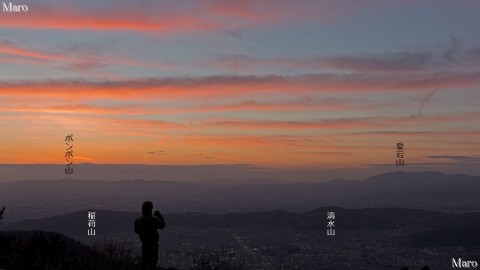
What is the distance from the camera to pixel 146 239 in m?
14.6

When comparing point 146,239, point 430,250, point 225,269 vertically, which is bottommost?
point 430,250

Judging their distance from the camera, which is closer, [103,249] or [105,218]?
[103,249]

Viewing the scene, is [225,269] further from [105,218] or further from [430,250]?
[105,218]

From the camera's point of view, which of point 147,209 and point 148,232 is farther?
point 148,232

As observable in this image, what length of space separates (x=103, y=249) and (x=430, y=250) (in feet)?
492

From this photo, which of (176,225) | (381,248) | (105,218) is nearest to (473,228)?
(381,248)

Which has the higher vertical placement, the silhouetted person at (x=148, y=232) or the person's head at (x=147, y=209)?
the person's head at (x=147, y=209)

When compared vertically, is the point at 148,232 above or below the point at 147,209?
below

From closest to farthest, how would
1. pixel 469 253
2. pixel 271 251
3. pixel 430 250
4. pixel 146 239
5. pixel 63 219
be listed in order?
pixel 146 239
pixel 271 251
pixel 469 253
pixel 430 250
pixel 63 219

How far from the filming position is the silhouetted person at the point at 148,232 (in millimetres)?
14547

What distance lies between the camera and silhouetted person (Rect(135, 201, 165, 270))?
14.5 metres

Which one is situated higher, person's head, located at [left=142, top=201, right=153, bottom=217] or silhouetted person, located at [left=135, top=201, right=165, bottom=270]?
person's head, located at [left=142, top=201, right=153, bottom=217]

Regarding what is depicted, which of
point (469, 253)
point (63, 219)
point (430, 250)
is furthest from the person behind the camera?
point (63, 219)

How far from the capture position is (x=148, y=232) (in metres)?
14.6
